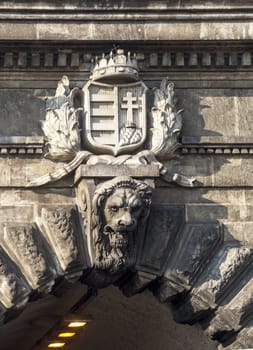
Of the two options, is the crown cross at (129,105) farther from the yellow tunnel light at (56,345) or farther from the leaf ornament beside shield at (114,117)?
the yellow tunnel light at (56,345)

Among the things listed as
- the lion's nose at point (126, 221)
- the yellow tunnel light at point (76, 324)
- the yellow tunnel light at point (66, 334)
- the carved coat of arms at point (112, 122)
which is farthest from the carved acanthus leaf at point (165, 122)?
the yellow tunnel light at point (66, 334)

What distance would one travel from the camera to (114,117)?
1318cm

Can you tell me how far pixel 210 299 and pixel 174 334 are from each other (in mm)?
2204

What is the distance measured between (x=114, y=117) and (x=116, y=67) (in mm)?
371

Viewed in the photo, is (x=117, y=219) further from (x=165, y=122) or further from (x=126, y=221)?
(x=165, y=122)

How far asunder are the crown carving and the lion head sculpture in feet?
2.57

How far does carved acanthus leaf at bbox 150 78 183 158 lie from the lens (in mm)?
13180

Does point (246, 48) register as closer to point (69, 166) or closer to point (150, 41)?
Answer: point (150, 41)

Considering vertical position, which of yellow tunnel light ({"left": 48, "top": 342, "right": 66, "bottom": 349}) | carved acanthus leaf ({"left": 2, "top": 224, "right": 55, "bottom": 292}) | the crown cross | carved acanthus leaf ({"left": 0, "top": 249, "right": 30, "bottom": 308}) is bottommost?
yellow tunnel light ({"left": 48, "top": 342, "right": 66, "bottom": 349})

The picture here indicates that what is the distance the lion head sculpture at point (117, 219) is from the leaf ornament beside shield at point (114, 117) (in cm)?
34

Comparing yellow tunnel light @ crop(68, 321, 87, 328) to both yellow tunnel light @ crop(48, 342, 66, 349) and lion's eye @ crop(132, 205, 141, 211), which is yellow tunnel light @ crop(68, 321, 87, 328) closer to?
yellow tunnel light @ crop(48, 342, 66, 349)

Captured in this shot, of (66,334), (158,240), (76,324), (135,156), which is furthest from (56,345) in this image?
(135,156)

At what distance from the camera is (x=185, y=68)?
1340 centimetres

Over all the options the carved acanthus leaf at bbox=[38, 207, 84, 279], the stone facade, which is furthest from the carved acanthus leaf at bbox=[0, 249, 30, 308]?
the carved acanthus leaf at bbox=[38, 207, 84, 279]
